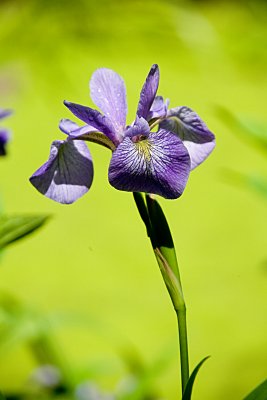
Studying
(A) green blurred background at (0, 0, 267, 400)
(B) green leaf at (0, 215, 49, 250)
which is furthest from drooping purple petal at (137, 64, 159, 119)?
(A) green blurred background at (0, 0, 267, 400)

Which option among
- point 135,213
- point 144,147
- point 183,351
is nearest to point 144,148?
point 144,147

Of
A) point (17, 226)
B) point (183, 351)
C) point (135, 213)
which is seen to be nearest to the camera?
point (183, 351)

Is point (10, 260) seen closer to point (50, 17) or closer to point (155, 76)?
point (50, 17)

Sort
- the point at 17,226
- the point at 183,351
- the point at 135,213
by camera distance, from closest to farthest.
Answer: the point at 183,351 < the point at 17,226 < the point at 135,213

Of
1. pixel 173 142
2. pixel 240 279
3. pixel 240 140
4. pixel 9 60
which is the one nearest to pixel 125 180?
pixel 173 142

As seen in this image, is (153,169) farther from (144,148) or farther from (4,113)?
(4,113)

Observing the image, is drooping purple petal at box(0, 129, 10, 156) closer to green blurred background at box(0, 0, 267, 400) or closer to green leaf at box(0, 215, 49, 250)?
green leaf at box(0, 215, 49, 250)
